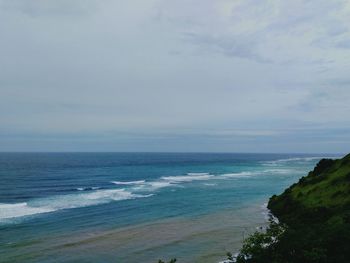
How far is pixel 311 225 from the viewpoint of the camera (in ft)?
108

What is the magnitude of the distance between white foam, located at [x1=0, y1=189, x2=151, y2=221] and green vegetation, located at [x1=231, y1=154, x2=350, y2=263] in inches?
1095

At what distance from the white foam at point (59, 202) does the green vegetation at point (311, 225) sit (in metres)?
27.8

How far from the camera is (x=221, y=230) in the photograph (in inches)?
1674

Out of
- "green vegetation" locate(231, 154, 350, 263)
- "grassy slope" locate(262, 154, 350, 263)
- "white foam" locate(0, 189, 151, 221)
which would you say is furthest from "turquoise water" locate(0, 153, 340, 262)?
"green vegetation" locate(231, 154, 350, 263)

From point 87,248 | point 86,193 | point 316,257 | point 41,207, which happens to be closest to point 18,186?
point 86,193

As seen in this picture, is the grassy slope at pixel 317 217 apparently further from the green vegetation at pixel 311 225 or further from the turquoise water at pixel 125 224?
the turquoise water at pixel 125 224

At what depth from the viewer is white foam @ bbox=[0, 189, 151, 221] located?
55009 millimetres

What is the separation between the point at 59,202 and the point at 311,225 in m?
43.2

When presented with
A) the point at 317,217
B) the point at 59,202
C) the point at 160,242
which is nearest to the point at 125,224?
the point at 160,242

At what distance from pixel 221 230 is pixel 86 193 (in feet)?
133

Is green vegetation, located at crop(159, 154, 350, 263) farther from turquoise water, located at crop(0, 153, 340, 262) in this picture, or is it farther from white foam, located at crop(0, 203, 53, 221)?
white foam, located at crop(0, 203, 53, 221)

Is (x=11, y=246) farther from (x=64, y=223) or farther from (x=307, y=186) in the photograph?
(x=307, y=186)

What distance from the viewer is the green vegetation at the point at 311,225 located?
22.2 m

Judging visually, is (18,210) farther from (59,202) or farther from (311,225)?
(311,225)
